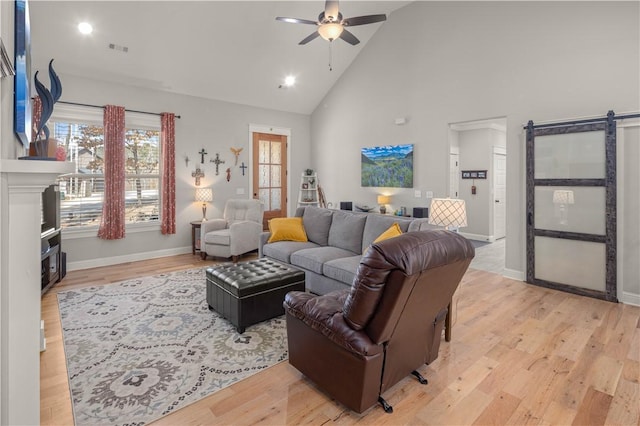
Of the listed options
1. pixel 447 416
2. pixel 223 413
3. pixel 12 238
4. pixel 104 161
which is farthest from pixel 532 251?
pixel 104 161

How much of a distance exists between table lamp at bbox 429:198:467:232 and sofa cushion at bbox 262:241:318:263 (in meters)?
1.91

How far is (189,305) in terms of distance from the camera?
12.2ft

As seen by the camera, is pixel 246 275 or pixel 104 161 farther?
pixel 104 161

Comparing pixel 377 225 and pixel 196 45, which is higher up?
pixel 196 45

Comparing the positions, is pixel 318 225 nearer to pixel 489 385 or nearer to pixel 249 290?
pixel 249 290

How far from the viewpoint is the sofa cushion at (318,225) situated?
4629mm

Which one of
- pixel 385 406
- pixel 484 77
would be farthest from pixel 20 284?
pixel 484 77

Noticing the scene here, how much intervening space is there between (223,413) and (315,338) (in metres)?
0.70

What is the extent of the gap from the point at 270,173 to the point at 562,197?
536 centimetres

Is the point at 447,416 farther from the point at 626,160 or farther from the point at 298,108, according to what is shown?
the point at 298,108

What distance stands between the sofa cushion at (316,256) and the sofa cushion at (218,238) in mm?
1788

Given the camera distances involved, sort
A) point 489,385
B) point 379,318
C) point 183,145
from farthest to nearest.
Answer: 1. point 183,145
2. point 489,385
3. point 379,318

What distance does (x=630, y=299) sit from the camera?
3.85m

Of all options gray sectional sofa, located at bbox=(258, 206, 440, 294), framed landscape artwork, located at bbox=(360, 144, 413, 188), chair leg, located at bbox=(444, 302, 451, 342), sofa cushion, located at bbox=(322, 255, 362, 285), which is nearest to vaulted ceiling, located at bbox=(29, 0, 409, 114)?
framed landscape artwork, located at bbox=(360, 144, 413, 188)
